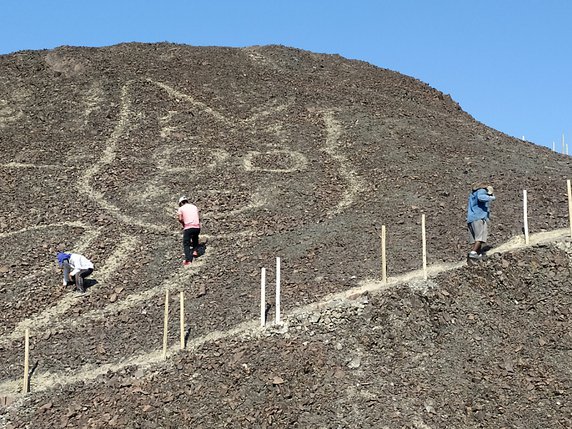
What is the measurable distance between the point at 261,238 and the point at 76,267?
4843mm

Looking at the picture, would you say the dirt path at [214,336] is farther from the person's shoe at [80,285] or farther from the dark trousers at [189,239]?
the dark trousers at [189,239]

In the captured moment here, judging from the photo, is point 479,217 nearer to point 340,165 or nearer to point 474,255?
point 474,255

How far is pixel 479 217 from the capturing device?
17109mm

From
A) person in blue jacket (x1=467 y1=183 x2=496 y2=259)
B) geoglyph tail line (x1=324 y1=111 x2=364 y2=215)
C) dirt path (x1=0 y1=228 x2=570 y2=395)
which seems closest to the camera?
dirt path (x1=0 y1=228 x2=570 y2=395)

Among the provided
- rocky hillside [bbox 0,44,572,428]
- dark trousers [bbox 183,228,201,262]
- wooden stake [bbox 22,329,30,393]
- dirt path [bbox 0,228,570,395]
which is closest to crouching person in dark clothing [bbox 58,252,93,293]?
rocky hillside [bbox 0,44,572,428]

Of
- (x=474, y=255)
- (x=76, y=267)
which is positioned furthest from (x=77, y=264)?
(x=474, y=255)

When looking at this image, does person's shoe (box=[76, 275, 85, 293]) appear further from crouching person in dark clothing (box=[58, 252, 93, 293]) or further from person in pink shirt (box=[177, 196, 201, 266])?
person in pink shirt (box=[177, 196, 201, 266])

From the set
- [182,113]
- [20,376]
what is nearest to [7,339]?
[20,376]

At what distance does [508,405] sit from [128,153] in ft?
60.7

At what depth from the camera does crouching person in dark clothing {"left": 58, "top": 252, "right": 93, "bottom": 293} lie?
19.2 metres

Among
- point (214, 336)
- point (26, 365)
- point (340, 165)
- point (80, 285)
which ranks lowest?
point (26, 365)

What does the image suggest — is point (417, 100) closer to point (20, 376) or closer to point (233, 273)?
point (233, 273)

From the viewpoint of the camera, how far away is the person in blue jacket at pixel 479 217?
1697cm

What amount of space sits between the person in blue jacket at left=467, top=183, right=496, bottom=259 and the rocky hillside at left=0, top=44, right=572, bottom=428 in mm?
831
